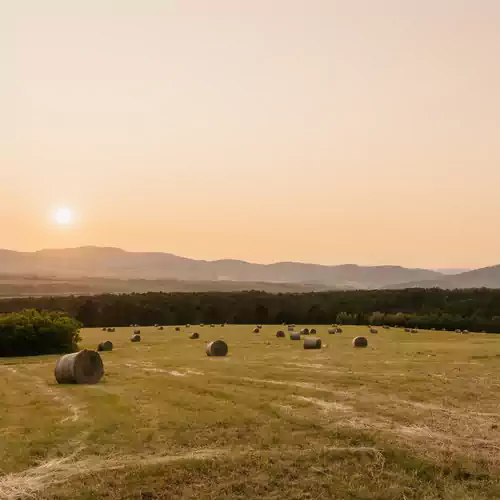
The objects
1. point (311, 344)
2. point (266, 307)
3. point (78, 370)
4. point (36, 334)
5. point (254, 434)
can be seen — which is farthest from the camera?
point (266, 307)

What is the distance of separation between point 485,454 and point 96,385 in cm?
1289

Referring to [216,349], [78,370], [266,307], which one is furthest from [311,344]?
[266,307]

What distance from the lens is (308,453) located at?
12.4 m

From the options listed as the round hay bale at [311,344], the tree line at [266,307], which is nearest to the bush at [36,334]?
the round hay bale at [311,344]

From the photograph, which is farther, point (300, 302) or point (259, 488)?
point (300, 302)

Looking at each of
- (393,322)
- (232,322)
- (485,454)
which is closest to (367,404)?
(485,454)

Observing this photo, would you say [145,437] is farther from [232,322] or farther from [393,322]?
[232,322]

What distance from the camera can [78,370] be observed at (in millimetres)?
20500

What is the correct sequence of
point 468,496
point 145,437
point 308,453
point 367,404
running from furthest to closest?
1. point 367,404
2. point 145,437
3. point 308,453
4. point 468,496

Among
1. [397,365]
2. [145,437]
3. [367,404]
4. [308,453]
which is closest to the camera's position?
[308,453]

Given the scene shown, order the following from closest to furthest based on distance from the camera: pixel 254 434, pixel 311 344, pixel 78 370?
pixel 254 434 → pixel 78 370 → pixel 311 344

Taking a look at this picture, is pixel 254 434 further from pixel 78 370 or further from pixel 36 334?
pixel 36 334

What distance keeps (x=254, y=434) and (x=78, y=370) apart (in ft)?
30.0

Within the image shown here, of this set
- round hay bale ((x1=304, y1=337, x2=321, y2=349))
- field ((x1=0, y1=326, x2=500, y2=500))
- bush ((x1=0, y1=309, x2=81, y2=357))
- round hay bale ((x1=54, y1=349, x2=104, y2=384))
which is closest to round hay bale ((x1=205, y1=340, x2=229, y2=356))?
round hay bale ((x1=304, y1=337, x2=321, y2=349))
